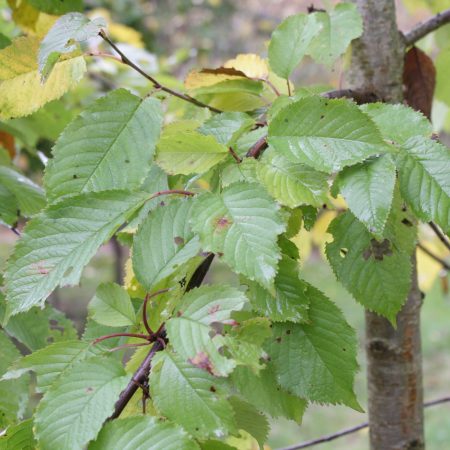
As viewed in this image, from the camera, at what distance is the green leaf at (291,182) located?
556 mm

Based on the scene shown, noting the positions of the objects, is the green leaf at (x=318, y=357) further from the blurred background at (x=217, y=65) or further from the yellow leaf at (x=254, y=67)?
the yellow leaf at (x=254, y=67)

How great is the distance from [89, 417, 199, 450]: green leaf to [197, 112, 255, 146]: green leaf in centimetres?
29

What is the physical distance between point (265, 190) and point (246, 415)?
→ 237 mm

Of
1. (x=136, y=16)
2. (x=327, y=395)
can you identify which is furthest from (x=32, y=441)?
(x=136, y=16)

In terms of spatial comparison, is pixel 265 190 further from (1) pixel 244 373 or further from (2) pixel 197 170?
(1) pixel 244 373

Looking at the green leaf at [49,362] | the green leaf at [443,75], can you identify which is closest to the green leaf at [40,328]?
the green leaf at [49,362]

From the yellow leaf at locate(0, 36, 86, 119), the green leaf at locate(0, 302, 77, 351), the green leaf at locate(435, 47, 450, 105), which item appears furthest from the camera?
the green leaf at locate(435, 47, 450, 105)

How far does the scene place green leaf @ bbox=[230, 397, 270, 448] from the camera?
630 mm

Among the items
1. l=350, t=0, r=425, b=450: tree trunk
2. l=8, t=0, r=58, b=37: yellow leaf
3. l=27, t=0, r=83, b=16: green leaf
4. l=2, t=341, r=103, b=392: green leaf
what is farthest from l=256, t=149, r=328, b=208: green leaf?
l=8, t=0, r=58, b=37: yellow leaf

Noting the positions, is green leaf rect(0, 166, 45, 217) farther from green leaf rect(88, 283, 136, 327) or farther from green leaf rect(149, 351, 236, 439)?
green leaf rect(149, 351, 236, 439)

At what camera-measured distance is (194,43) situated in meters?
6.99

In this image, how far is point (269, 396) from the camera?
0.63 metres

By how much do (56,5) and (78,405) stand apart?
63 centimetres

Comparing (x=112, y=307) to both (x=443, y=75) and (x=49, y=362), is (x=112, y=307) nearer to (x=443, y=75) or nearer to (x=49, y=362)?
(x=49, y=362)
